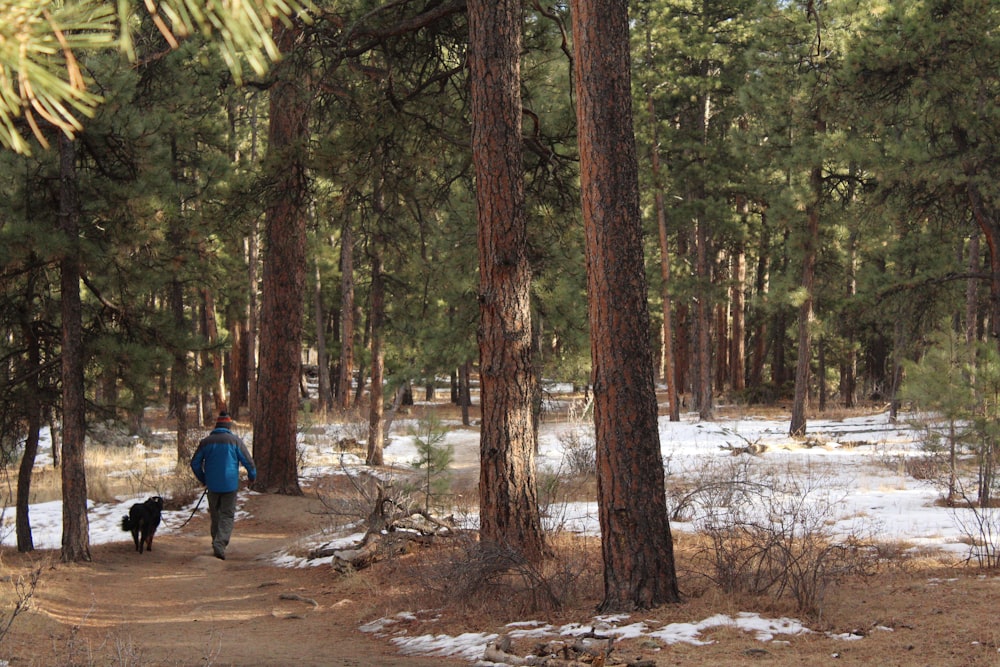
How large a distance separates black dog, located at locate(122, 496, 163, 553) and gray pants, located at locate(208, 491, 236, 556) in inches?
29.3

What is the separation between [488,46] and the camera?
853cm

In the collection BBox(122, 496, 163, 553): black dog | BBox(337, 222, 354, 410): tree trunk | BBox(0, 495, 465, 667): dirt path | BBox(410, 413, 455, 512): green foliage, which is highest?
BBox(337, 222, 354, 410): tree trunk

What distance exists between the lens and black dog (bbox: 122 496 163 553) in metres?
11.3

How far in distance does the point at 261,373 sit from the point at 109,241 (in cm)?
478

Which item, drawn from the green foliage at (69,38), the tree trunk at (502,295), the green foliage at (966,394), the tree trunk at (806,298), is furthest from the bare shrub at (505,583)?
the tree trunk at (806,298)

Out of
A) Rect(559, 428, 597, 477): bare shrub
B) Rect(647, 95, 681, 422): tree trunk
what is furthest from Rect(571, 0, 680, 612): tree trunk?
Rect(647, 95, 681, 422): tree trunk

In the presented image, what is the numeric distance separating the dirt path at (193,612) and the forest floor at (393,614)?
2 cm

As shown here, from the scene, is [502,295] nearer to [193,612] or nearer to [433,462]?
[193,612]

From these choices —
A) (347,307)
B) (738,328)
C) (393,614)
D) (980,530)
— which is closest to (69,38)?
(393,614)

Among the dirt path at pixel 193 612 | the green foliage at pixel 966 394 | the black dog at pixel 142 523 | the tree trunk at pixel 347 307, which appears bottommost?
the dirt path at pixel 193 612

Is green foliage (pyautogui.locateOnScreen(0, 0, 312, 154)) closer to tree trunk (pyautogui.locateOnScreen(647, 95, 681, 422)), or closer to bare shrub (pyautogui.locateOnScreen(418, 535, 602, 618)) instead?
bare shrub (pyautogui.locateOnScreen(418, 535, 602, 618))

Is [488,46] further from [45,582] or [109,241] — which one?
[45,582]

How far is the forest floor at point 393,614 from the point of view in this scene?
553 centimetres

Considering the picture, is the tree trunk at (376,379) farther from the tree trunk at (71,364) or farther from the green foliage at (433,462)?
the tree trunk at (71,364)
